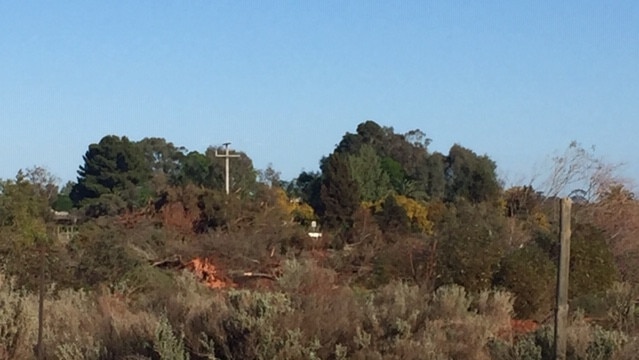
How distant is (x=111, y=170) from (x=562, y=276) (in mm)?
76894

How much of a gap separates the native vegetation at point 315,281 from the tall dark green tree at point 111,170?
3233 cm

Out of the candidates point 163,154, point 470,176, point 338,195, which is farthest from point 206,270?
point 163,154

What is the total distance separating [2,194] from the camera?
107 ft

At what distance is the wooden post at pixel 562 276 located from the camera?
9273 mm

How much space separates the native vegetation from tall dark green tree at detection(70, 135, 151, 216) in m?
32.3

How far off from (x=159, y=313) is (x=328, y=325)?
2.00 metres

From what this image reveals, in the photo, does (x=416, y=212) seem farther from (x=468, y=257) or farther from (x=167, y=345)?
(x=167, y=345)

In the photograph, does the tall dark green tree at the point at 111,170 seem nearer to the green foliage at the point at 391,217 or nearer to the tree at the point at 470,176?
the tree at the point at 470,176

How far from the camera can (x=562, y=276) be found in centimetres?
930

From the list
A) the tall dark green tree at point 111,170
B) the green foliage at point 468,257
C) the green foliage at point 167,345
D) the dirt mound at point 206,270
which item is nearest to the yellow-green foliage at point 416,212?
the dirt mound at point 206,270

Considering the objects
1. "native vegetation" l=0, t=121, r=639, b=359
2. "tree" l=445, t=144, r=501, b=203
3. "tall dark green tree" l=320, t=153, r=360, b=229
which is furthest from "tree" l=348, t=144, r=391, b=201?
"native vegetation" l=0, t=121, r=639, b=359

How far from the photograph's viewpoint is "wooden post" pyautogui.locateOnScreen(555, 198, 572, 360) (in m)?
9.27

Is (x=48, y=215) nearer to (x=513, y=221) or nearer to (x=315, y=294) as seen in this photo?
(x=513, y=221)

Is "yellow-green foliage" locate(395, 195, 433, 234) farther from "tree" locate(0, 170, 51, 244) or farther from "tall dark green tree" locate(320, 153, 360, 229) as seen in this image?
"tree" locate(0, 170, 51, 244)
